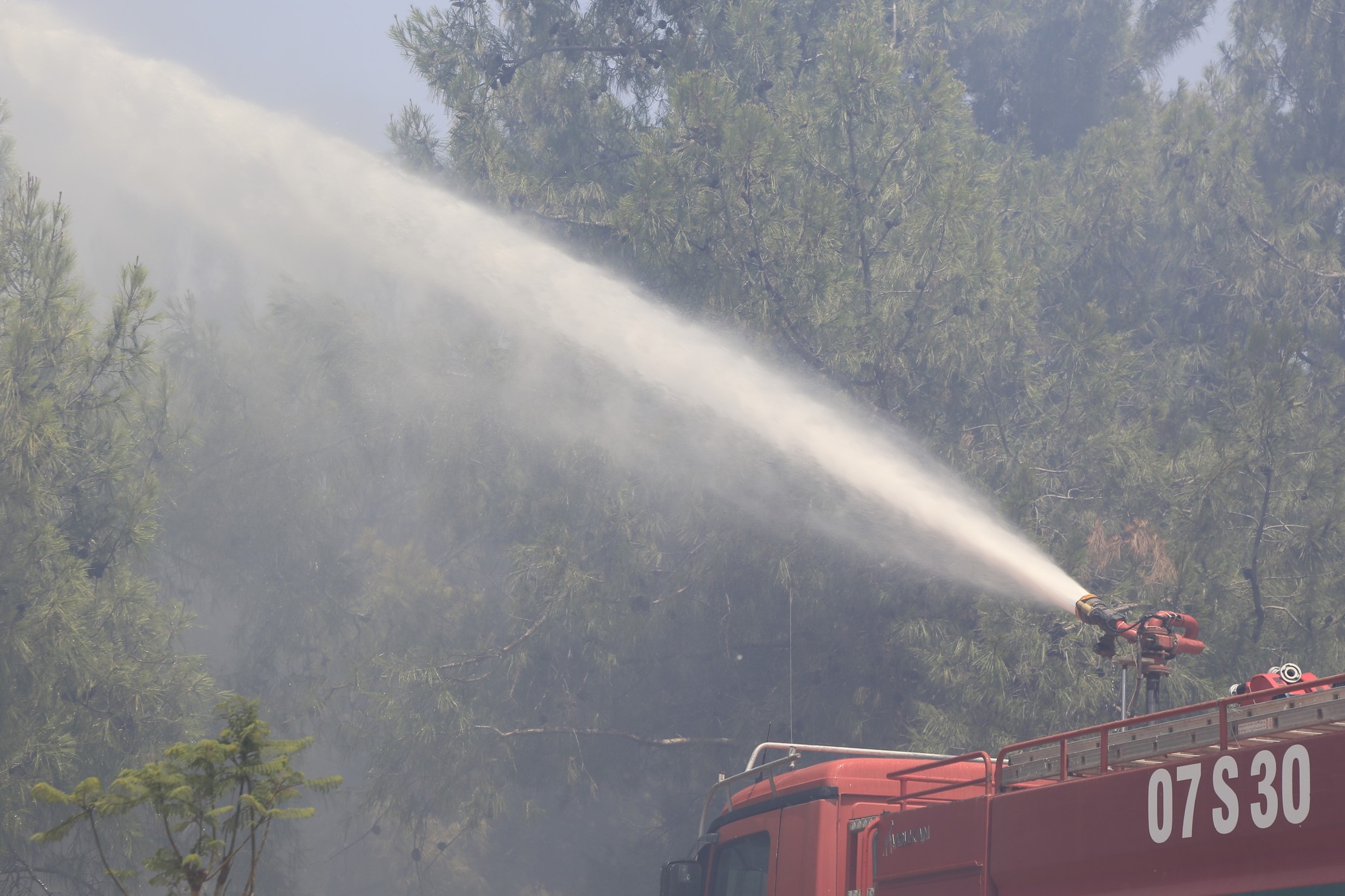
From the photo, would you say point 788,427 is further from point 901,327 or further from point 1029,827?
point 1029,827

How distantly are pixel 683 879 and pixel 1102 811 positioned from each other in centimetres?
300

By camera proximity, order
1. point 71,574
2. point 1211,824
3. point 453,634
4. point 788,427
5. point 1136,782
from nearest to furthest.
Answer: point 1211,824, point 1136,782, point 71,574, point 788,427, point 453,634

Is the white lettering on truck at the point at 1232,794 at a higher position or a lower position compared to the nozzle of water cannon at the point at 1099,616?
lower

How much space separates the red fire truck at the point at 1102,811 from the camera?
11.7 ft

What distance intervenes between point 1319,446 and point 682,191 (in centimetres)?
822

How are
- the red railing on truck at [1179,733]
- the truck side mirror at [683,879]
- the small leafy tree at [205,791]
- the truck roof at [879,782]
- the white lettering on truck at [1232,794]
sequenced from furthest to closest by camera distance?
the truck side mirror at [683,879] → the truck roof at [879,782] → the small leafy tree at [205,791] → the red railing on truck at [1179,733] → the white lettering on truck at [1232,794]

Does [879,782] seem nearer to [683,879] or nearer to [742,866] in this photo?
[742,866]

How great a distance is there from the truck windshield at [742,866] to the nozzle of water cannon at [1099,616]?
2078 millimetres

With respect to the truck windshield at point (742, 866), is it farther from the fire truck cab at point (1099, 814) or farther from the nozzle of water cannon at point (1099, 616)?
the nozzle of water cannon at point (1099, 616)

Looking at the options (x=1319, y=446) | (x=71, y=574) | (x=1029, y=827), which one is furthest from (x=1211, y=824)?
(x=71, y=574)

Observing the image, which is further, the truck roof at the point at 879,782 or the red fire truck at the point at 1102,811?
the truck roof at the point at 879,782

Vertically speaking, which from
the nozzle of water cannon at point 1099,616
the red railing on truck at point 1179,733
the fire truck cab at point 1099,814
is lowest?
the fire truck cab at point 1099,814

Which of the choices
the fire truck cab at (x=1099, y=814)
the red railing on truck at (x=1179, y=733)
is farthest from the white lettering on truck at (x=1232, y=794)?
the red railing on truck at (x=1179, y=733)

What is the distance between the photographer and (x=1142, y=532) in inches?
513
